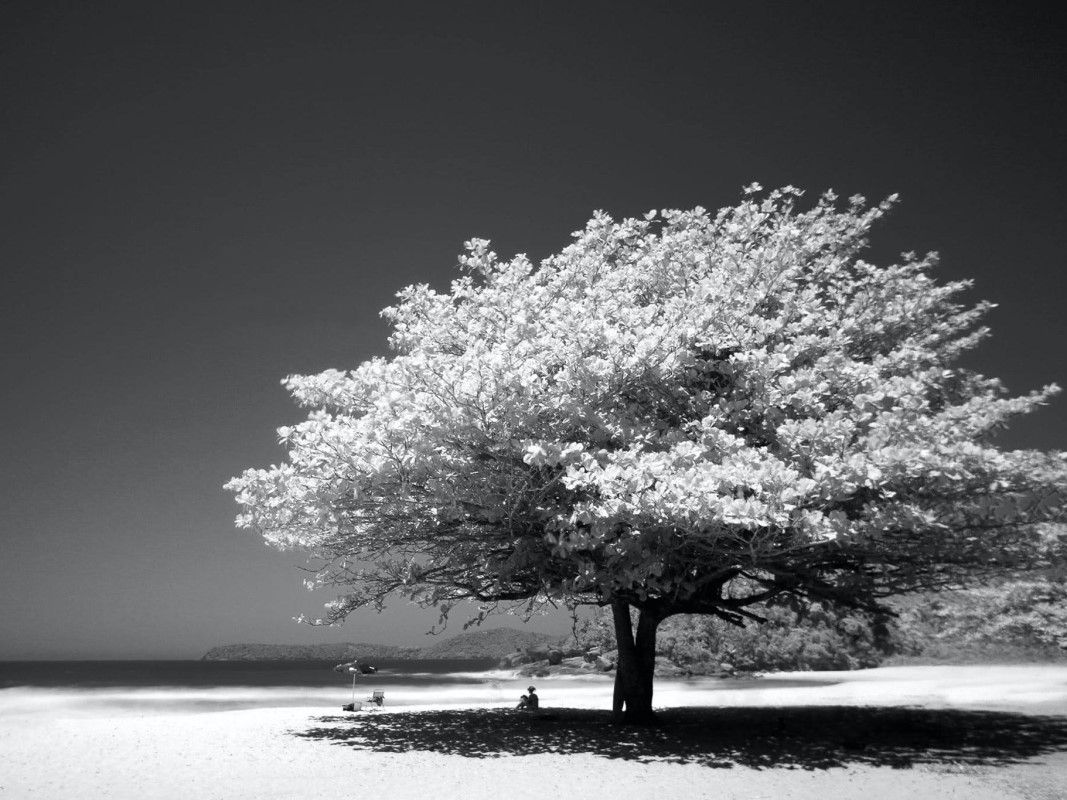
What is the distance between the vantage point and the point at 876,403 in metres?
11.1

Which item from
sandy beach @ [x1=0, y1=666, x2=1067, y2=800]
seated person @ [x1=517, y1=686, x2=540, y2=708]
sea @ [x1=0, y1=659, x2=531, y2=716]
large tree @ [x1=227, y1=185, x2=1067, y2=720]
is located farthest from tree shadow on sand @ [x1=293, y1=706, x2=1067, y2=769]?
sea @ [x1=0, y1=659, x2=531, y2=716]

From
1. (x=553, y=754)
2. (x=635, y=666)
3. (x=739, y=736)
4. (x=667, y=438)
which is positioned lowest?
(x=739, y=736)

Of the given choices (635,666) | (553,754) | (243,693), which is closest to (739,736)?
(635,666)

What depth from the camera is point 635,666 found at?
1540 centimetres

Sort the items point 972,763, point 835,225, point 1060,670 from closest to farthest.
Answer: point 972,763 → point 835,225 → point 1060,670

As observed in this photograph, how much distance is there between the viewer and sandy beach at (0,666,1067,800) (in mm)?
8695

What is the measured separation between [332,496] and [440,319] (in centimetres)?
419

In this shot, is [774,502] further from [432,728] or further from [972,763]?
[432,728]

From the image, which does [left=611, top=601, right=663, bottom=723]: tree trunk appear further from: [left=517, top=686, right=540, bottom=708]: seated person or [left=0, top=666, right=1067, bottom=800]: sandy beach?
[left=517, top=686, right=540, bottom=708]: seated person

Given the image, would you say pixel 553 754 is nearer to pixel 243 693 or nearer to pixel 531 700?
pixel 531 700

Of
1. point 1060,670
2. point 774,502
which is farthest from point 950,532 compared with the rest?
point 1060,670

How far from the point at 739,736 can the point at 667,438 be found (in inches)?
253

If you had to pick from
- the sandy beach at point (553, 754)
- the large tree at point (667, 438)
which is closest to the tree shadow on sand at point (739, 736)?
the sandy beach at point (553, 754)

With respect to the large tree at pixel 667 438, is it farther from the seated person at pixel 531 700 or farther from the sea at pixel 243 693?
the sea at pixel 243 693
